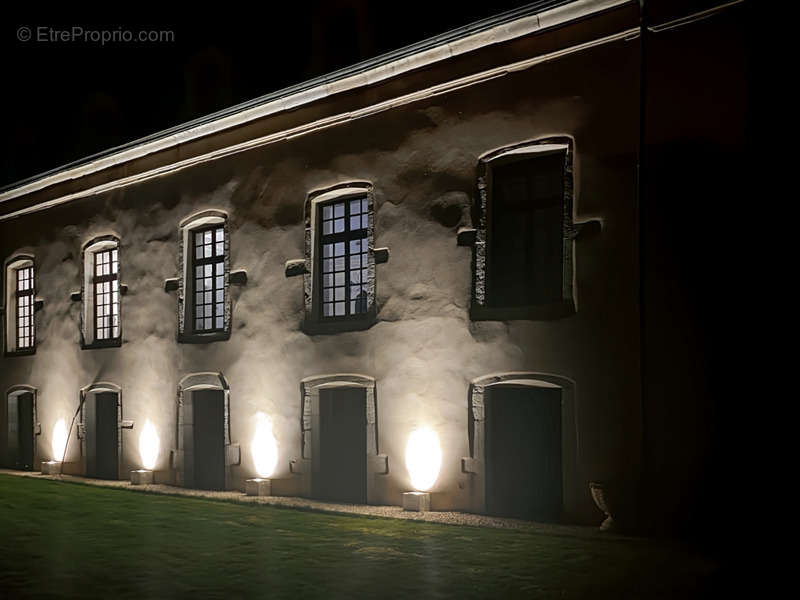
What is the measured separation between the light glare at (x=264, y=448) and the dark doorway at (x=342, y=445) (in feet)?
3.37

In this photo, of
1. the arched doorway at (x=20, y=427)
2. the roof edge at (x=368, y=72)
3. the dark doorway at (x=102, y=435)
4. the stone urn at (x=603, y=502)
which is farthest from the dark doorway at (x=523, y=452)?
the arched doorway at (x=20, y=427)

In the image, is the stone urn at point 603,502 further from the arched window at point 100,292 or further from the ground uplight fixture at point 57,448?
the ground uplight fixture at point 57,448

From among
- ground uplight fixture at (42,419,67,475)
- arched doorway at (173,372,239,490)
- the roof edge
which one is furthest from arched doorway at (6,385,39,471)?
arched doorway at (173,372,239,490)

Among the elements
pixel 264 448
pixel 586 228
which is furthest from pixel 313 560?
pixel 264 448

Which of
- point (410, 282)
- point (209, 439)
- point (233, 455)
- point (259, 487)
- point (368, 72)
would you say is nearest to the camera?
point (410, 282)

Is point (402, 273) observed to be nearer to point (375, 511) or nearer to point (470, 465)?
point (470, 465)

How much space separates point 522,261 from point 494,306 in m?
0.74

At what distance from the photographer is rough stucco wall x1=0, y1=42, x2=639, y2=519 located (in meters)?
11.9

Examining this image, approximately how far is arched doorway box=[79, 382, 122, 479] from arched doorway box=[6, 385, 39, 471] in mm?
2553

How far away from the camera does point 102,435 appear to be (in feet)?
64.5

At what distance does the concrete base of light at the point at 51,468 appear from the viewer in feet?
66.2

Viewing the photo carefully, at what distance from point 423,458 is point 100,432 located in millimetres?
9046

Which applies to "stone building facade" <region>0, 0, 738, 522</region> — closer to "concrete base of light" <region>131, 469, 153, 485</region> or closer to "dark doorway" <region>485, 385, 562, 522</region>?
"dark doorway" <region>485, 385, 562, 522</region>

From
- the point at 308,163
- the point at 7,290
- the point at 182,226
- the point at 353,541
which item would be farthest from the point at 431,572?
the point at 7,290
